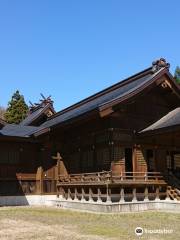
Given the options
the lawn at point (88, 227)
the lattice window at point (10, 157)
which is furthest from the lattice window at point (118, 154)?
the lattice window at point (10, 157)

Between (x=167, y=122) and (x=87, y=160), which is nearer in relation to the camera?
(x=167, y=122)

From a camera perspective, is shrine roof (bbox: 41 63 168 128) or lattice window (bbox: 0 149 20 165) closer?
shrine roof (bbox: 41 63 168 128)

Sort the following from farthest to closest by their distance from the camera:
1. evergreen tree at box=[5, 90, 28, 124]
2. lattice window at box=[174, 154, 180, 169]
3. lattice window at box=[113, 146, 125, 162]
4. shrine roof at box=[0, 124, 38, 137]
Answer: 1. evergreen tree at box=[5, 90, 28, 124]
2. shrine roof at box=[0, 124, 38, 137]
3. lattice window at box=[174, 154, 180, 169]
4. lattice window at box=[113, 146, 125, 162]

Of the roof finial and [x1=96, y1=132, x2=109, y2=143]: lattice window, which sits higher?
the roof finial

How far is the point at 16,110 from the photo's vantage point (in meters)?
50.9

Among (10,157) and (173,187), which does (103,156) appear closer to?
(173,187)

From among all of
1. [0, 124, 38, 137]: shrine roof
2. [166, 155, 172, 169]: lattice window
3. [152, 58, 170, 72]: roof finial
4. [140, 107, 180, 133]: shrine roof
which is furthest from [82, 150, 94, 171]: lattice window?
[152, 58, 170, 72]: roof finial

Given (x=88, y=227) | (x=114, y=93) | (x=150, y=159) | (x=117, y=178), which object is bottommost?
(x=88, y=227)

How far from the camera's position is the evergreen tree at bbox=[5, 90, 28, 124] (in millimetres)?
50031

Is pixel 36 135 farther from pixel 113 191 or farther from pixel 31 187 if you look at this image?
pixel 113 191

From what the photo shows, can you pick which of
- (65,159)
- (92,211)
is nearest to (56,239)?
(92,211)

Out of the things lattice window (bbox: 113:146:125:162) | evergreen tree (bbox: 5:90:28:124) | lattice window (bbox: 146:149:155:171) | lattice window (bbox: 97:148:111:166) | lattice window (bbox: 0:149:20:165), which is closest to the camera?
lattice window (bbox: 113:146:125:162)
